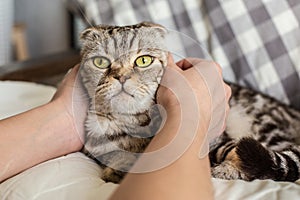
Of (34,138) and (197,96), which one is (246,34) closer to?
(197,96)

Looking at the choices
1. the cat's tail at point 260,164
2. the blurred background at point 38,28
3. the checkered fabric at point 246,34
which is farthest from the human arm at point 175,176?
the blurred background at point 38,28

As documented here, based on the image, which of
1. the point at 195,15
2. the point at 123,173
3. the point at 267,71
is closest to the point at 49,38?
the point at 195,15

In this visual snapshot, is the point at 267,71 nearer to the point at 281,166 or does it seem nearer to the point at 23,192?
the point at 281,166

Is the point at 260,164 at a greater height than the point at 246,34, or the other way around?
the point at 246,34

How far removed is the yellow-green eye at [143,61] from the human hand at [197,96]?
4cm

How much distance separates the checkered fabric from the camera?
3.86 feet

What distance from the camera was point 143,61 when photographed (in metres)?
0.86

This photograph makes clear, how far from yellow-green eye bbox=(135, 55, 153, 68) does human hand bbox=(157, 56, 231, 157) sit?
4 cm

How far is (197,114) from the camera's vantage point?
2.40ft

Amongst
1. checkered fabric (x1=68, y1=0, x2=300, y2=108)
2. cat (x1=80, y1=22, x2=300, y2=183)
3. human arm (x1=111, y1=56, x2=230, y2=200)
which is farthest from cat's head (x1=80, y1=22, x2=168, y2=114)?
checkered fabric (x1=68, y1=0, x2=300, y2=108)

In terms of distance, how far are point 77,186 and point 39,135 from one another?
0.16m

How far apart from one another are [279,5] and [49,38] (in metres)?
1.72

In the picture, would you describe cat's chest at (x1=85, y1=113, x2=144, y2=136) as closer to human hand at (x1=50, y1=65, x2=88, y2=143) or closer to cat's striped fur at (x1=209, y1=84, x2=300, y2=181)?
human hand at (x1=50, y1=65, x2=88, y2=143)

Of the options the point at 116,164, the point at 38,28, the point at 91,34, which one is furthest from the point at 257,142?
the point at 38,28
